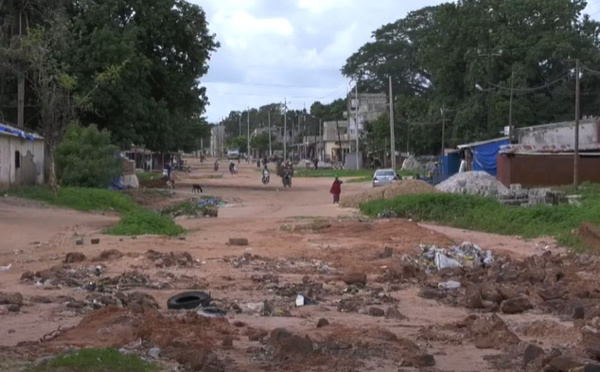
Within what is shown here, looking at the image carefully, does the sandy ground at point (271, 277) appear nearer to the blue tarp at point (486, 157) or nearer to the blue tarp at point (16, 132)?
the blue tarp at point (16, 132)

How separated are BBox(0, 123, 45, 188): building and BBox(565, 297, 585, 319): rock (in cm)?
2853

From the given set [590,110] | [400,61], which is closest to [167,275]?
[590,110]

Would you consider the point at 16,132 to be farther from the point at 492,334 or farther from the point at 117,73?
the point at 492,334

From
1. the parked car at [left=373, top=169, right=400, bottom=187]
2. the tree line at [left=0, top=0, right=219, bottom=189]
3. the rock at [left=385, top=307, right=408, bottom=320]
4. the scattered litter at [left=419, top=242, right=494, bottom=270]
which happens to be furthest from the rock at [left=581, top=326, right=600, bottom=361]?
the parked car at [left=373, top=169, right=400, bottom=187]

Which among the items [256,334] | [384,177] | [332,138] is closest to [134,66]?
[384,177]

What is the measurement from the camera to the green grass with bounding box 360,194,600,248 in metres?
31.5

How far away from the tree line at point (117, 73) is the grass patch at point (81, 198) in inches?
164

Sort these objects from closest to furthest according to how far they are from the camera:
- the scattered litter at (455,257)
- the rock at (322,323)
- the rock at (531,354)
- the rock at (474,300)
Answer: the rock at (531,354) < the rock at (322,323) < the rock at (474,300) < the scattered litter at (455,257)

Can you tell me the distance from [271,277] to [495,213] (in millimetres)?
16650

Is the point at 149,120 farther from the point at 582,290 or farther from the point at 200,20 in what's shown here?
the point at 582,290

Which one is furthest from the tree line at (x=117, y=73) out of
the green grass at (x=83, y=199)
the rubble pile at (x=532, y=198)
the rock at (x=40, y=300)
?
the rock at (x=40, y=300)

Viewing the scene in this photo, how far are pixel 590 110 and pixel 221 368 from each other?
7288cm

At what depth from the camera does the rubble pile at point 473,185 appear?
46.6 metres

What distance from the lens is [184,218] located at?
131 ft
